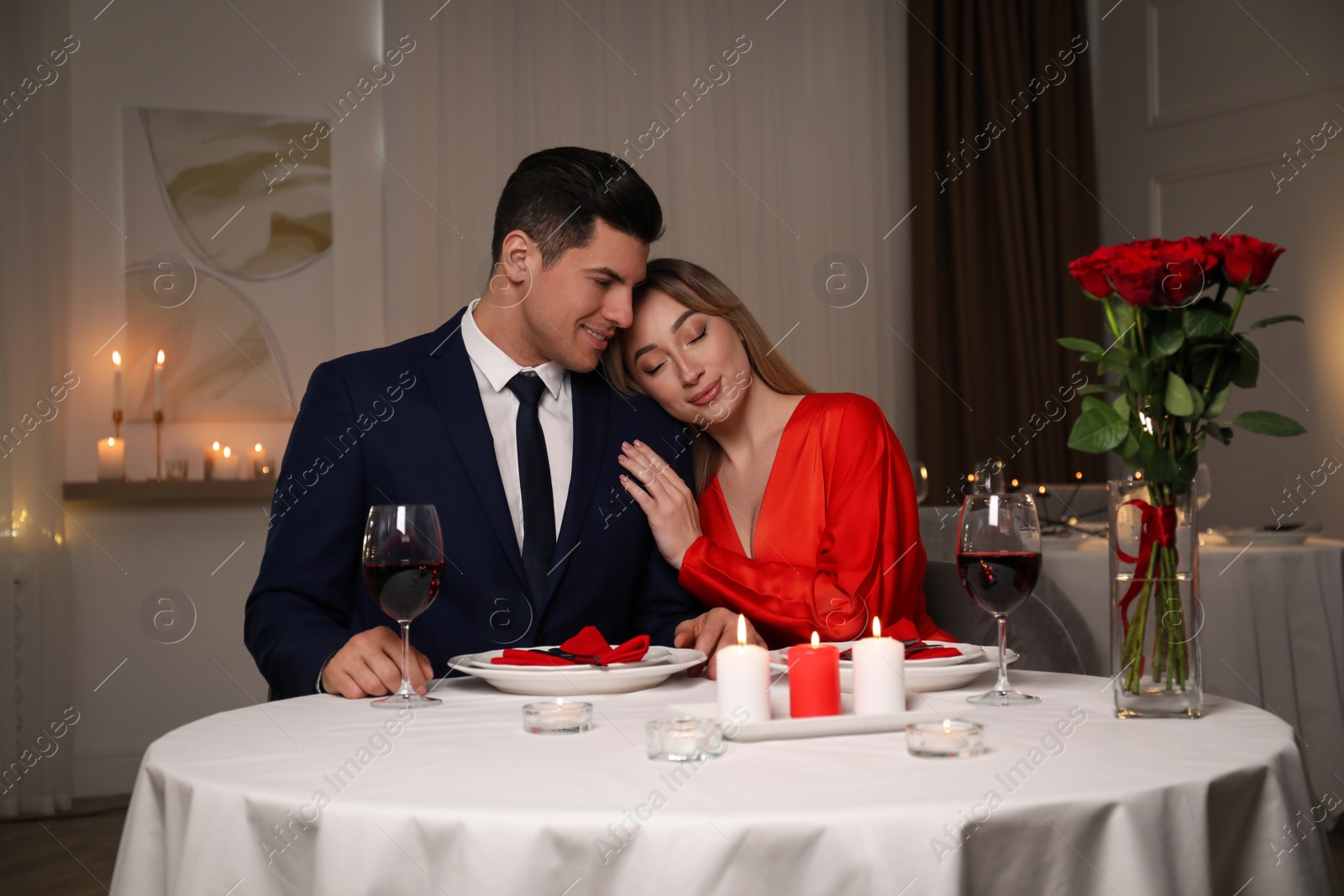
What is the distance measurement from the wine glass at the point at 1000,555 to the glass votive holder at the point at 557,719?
17.4 inches

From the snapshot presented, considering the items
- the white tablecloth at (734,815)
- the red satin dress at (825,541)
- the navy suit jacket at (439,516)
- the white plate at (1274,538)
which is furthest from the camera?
the white plate at (1274,538)

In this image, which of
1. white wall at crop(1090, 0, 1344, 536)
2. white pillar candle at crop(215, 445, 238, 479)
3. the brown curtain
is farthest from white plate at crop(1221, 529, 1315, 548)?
white pillar candle at crop(215, 445, 238, 479)

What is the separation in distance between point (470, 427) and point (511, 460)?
0.11 metres

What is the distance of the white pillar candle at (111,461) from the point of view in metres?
4.11

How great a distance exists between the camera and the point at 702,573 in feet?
6.51

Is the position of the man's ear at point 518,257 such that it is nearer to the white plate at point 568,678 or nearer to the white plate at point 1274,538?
the white plate at point 568,678

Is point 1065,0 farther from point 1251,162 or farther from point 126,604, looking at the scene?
point 126,604

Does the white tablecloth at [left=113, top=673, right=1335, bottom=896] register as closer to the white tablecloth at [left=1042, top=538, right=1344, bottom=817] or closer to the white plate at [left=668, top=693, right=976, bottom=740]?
the white plate at [left=668, top=693, right=976, bottom=740]

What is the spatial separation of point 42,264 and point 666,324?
293 cm

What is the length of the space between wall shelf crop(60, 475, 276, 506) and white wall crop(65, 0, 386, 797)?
0.05 metres

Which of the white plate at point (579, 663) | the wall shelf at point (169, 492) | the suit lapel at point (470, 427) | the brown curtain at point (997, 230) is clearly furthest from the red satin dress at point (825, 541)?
the brown curtain at point (997, 230)

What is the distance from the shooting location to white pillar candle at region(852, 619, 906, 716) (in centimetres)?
115

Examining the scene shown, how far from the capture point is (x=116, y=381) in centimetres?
418

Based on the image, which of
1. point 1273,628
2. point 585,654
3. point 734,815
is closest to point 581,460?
point 585,654
